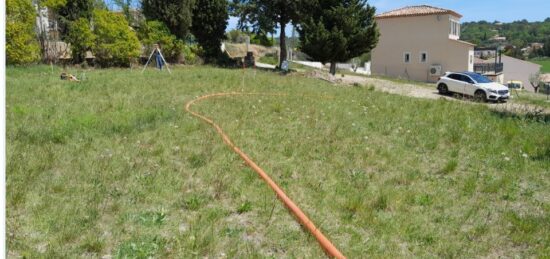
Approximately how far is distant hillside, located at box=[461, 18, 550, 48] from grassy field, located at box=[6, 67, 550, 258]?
5080 inches

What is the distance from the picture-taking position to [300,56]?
63.1 metres

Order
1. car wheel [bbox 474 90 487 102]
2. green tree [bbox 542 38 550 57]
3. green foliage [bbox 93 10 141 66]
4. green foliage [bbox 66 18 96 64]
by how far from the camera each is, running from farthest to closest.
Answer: green tree [bbox 542 38 550 57] → green foliage [bbox 93 10 141 66] → green foliage [bbox 66 18 96 64] → car wheel [bbox 474 90 487 102]

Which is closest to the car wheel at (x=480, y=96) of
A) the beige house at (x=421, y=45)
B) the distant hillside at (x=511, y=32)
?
the beige house at (x=421, y=45)

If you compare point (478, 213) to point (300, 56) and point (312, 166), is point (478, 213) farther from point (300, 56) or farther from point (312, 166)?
point (300, 56)

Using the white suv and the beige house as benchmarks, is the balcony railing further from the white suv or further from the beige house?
the white suv

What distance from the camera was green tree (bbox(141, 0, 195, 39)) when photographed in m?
28.5


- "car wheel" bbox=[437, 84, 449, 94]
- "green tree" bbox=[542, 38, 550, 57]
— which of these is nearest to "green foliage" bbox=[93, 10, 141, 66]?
"car wheel" bbox=[437, 84, 449, 94]

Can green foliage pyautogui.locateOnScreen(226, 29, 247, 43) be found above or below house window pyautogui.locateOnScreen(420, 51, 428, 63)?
above

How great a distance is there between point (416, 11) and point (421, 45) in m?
3.32

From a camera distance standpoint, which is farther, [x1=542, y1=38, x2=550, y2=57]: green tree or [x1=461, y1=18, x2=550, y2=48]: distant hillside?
[x1=461, y1=18, x2=550, y2=48]: distant hillside

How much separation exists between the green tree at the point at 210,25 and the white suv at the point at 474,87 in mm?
14666

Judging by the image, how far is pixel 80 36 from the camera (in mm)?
23969

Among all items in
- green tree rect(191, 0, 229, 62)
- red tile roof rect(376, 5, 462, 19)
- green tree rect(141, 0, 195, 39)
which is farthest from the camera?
red tile roof rect(376, 5, 462, 19)

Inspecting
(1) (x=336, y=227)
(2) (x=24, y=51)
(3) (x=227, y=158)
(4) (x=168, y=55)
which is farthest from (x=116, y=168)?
(4) (x=168, y=55)
